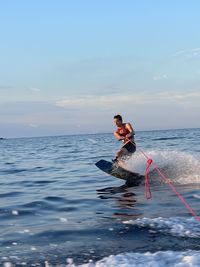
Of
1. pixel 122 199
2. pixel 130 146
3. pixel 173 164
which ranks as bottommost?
pixel 122 199

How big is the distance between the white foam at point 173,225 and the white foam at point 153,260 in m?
1.05

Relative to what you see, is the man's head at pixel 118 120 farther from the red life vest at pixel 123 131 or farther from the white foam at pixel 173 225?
the white foam at pixel 173 225

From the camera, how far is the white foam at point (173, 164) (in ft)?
47.4

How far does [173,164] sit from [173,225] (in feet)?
25.9

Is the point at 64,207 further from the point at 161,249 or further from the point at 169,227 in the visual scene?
the point at 161,249

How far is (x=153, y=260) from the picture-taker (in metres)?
5.54

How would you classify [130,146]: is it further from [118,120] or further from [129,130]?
[118,120]

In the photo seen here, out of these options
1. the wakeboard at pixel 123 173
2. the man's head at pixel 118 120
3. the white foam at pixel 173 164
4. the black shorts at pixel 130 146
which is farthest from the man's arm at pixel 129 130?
the wakeboard at pixel 123 173

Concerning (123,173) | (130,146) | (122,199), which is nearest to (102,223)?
(122,199)

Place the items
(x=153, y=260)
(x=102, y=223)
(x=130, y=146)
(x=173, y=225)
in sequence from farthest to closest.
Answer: (x=130, y=146) < (x=102, y=223) < (x=173, y=225) < (x=153, y=260)

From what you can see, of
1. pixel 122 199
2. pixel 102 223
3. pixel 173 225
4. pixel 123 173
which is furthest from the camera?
pixel 123 173

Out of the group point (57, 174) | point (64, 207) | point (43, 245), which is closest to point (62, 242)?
point (43, 245)

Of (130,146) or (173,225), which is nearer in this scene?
(173,225)

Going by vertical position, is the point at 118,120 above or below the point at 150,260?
above
